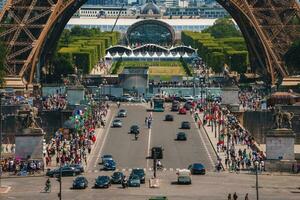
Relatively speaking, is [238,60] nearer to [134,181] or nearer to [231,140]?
[231,140]

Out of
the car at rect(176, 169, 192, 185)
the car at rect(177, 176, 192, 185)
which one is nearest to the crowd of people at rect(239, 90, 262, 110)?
the car at rect(176, 169, 192, 185)

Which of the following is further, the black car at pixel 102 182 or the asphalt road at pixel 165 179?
the black car at pixel 102 182

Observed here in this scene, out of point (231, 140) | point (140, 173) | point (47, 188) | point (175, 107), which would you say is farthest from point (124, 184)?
point (175, 107)

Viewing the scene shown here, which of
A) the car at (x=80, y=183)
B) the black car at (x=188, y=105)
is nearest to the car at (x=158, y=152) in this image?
the car at (x=80, y=183)

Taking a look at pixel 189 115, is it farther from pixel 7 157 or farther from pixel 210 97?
pixel 7 157

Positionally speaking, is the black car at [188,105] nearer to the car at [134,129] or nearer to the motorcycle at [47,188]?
the car at [134,129]

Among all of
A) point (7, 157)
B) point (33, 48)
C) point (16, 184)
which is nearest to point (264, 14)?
point (33, 48)

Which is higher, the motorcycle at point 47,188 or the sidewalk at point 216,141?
the sidewalk at point 216,141
